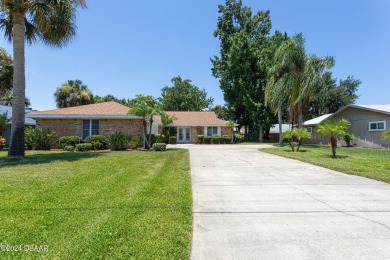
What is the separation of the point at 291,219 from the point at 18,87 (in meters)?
13.8

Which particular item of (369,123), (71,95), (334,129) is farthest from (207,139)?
(71,95)

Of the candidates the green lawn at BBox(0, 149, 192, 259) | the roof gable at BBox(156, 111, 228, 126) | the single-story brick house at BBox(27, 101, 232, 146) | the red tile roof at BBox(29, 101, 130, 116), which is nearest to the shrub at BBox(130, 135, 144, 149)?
the single-story brick house at BBox(27, 101, 232, 146)

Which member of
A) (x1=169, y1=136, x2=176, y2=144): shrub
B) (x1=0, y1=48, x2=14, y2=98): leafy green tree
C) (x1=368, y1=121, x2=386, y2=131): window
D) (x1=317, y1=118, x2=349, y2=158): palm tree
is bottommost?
(x1=169, y1=136, x2=176, y2=144): shrub

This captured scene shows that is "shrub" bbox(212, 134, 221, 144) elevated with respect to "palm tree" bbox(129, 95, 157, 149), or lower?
lower

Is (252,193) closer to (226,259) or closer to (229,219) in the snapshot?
(229,219)

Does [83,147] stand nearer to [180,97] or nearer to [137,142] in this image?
[137,142]

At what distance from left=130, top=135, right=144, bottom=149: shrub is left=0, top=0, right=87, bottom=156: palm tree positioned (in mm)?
6975

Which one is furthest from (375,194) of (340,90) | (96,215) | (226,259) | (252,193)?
(340,90)

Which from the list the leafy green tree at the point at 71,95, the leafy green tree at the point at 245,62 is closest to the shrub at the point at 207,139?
the leafy green tree at the point at 245,62

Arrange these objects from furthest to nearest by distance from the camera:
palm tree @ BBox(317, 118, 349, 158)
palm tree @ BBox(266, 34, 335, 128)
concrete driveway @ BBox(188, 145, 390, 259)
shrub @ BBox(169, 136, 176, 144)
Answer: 1. shrub @ BBox(169, 136, 176, 144)
2. palm tree @ BBox(266, 34, 335, 128)
3. palm tree @ BBox(317, 118, 349, 158)
4. concrete driveway @ BBox(188, 145, 390, 259)

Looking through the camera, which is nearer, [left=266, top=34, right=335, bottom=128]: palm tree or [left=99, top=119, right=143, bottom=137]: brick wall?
[left=99, top=119, right=143, bottom=137]: brick wall

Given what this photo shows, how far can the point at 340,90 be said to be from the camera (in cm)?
3956

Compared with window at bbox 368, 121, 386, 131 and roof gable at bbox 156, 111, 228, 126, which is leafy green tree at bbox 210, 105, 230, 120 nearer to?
roof gable at bbox 156, 111, 228, 126

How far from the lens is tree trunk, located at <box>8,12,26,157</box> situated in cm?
1184
